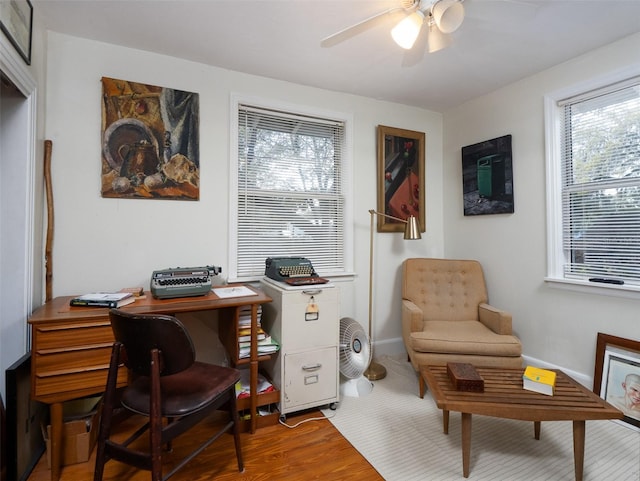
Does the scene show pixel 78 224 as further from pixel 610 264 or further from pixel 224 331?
pixel 610 264

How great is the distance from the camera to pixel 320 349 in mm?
2107

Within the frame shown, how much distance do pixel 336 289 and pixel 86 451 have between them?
5.40 ft

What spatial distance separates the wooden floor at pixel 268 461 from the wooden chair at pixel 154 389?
345 mm

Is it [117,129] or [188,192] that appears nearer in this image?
[117,129]

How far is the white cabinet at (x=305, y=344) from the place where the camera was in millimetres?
2014

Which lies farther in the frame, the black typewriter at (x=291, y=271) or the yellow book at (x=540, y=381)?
the black typewriter at (x=291, y=271)

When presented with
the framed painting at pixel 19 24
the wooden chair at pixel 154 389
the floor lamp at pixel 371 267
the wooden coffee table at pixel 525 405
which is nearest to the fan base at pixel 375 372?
the floor lamp at pixel 371 267

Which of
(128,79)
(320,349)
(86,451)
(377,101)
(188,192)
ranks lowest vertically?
(86,451)

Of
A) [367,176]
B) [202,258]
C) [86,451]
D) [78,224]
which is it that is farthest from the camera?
[367,176]

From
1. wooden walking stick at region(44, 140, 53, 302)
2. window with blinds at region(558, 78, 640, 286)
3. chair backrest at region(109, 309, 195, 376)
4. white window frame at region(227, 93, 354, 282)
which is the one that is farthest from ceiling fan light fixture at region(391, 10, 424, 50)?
wooden walking stick at region(44, 140, 53, 302)

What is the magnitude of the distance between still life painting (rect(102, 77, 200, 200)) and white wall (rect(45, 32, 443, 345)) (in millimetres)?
57

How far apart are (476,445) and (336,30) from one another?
2.67m

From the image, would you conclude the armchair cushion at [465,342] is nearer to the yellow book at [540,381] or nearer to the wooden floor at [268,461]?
the yellow book at [540,381]

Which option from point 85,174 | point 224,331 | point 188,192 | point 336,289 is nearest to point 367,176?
point 336,289
